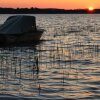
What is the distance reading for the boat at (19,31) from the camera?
121 ft

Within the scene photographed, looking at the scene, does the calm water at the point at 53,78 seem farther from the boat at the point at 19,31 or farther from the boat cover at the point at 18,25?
the boat cover at the point at 18,25

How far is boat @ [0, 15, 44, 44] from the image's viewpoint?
121ft

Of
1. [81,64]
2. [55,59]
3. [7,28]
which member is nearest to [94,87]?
[81,64]

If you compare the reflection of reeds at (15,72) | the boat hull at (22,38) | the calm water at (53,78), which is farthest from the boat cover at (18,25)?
the reflection of reeds at (15,72)

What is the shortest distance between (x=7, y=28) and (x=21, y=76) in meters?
19.7

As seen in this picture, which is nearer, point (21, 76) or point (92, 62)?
point (21, 76)

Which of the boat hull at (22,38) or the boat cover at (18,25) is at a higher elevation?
the boat cover at (18,25)

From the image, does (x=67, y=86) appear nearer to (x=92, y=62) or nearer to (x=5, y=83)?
(x=5, y=83)

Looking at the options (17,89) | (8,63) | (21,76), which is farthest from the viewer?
(8,63)

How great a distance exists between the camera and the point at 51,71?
812 inches

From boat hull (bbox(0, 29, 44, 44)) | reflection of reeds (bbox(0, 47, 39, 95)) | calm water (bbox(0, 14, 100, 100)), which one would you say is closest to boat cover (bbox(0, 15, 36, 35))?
boat hull (bbox(0, 29, 44, 44))

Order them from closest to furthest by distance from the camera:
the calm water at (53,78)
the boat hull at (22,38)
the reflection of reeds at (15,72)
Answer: the calm water at (53,78) < the reflection of reeds at (15,72) < the boat hull at (22,38)

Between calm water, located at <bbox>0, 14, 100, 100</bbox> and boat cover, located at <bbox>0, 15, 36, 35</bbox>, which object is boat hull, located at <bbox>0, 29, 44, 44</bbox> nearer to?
boat cover, located at <bbox>0, 15, 36, 35</bbox>

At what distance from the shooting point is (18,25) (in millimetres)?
38781
